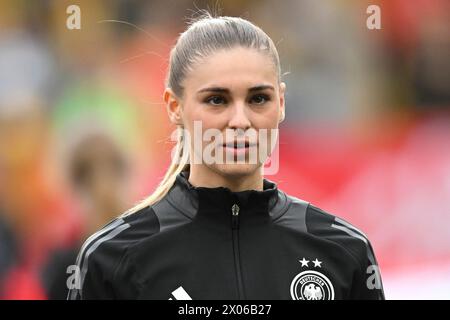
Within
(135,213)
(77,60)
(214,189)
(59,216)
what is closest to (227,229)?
(214,189)

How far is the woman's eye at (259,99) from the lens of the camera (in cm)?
191

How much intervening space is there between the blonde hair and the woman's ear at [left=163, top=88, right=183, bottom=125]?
16 mm

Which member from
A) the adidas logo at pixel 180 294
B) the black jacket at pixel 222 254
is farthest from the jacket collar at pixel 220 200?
the adidas logo at pixel 180 294

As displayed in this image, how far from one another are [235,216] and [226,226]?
0.03 meters

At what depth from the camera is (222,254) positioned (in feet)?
6.24

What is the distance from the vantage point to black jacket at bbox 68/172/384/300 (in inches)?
73.5

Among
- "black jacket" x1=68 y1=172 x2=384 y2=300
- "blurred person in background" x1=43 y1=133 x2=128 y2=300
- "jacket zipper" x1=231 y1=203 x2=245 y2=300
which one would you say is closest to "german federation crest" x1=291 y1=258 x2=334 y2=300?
"black jacket" x1=68 y1=172 x2=384 y2=300

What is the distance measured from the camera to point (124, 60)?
4.66m

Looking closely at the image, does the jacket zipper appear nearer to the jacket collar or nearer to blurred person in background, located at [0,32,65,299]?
the jacket collar

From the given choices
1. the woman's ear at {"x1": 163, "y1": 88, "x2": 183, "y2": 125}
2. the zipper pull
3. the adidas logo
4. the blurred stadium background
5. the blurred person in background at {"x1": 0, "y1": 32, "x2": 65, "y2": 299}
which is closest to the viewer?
the adidas logo

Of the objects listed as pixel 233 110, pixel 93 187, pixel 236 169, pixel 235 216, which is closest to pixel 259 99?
pixel 233 110

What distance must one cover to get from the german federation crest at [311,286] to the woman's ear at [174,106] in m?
0.52

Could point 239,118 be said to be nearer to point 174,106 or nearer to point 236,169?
point 236,169

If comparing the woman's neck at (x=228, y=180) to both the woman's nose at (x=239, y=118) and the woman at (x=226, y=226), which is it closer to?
the woman at (x=226, y=226)
